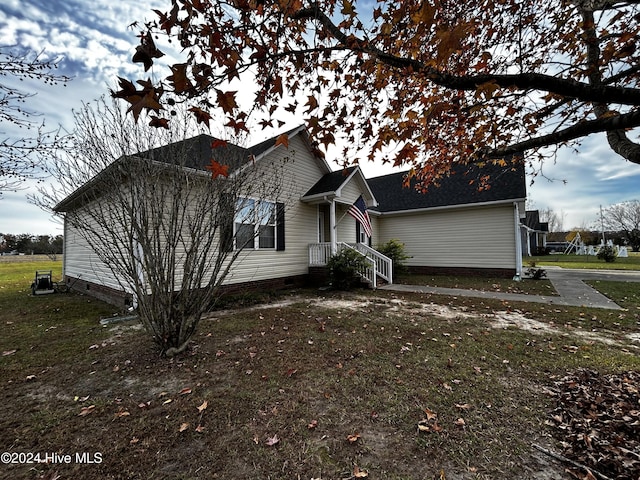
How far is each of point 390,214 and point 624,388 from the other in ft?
43.2

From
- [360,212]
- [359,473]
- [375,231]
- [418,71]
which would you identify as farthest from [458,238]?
[359,473]

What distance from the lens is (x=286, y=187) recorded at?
10258 mm

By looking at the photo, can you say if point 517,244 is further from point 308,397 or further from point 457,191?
point 308,397

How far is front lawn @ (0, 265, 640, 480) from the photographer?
2068 millimetres

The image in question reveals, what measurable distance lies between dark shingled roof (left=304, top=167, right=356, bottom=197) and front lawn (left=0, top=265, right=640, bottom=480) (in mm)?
5913

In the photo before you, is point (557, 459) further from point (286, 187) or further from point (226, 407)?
point (286, 187)

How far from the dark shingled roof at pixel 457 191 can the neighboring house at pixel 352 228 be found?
0.05 meters

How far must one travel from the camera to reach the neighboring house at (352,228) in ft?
31.0

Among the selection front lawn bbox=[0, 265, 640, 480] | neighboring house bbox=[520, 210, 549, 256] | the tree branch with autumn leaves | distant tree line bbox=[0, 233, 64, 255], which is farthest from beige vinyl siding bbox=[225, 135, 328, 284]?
distant tree line bbox=[0, 233, 64, 255]

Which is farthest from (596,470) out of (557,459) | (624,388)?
(624,388)

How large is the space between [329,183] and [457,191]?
7329 mm

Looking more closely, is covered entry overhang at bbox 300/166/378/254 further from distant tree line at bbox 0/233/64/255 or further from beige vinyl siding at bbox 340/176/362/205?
distant tree line at bbox 0/233/64/255

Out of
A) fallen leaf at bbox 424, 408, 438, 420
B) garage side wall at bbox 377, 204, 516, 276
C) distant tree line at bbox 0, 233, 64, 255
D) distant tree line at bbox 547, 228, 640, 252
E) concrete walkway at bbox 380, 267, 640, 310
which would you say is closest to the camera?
fallen leaf at bbox 424, 408, 438, 420

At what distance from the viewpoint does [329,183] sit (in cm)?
1080
